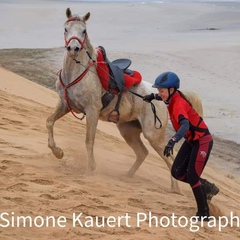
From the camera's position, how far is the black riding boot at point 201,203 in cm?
841

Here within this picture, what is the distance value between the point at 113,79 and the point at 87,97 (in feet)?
1.72

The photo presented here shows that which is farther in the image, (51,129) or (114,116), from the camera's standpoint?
(114,116)

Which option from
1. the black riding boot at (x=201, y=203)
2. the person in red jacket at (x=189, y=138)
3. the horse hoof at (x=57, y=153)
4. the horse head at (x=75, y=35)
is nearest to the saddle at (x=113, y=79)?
the horse head at (x=75, y=35)

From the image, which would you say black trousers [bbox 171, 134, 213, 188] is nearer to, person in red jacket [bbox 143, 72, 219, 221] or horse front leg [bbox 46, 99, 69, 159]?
person in red jacket [bbox 143, 72, 219, 221]

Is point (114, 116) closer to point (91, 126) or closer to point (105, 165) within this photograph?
point (91, 126)

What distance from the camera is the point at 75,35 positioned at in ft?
30.8

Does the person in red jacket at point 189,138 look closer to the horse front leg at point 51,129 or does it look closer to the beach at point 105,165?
the beach at point 105,165

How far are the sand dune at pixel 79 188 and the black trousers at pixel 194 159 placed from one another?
52 cm

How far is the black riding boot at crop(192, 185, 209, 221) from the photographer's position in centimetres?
841

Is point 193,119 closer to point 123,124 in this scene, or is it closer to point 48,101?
→ point 123,124

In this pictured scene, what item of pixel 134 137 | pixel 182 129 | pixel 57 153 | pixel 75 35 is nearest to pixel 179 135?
pixel 182 129

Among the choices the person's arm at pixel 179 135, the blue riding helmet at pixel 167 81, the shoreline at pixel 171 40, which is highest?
the blue riding helmet at pixel 167 81

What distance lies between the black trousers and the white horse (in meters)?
1.73

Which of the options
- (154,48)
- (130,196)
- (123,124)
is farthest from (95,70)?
(154,48)
